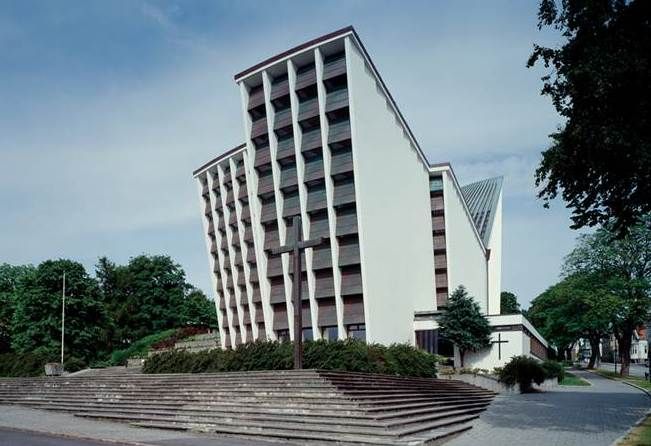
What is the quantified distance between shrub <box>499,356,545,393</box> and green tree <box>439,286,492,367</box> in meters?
13.6

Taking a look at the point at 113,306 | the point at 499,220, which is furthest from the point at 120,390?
the point at 499,220

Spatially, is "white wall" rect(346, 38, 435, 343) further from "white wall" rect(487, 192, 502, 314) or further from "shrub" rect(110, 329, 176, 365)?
"white wall" rect(487, 192, 502, 314)

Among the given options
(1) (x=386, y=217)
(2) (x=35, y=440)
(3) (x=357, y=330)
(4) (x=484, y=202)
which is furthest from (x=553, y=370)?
(4) (x=484, y=202)

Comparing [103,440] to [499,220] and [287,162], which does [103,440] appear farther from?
[499,220]

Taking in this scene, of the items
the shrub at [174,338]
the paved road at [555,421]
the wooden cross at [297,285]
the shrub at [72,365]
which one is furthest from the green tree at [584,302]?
the shrub at [72,365]

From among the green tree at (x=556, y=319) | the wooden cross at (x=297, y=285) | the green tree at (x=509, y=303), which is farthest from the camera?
the green tree at (x=509, y=303)

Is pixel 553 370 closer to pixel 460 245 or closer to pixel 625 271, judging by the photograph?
pixel 625 271

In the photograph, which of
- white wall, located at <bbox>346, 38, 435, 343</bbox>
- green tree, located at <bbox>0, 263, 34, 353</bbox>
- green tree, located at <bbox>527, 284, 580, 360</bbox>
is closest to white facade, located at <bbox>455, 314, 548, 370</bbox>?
white wall, located at <bbox>346, 38, 435, 343</bbox>

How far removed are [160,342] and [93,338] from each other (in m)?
6.63

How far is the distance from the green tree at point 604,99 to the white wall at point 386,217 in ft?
94.6

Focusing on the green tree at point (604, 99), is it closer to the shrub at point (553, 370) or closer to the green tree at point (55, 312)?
the shrub at point (553, 370)

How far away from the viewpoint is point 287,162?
52.9 m

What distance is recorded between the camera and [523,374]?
110 ft

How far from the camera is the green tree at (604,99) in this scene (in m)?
14.8
